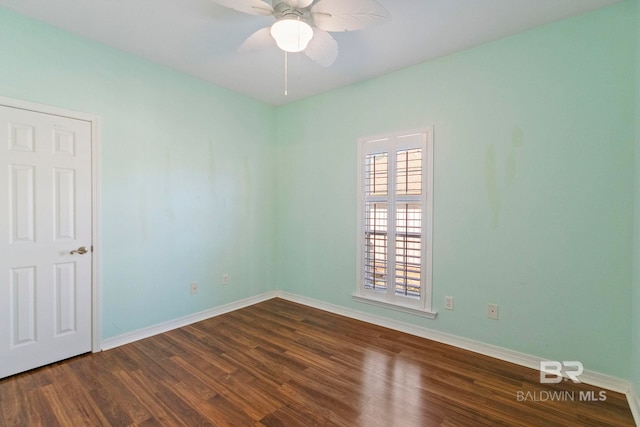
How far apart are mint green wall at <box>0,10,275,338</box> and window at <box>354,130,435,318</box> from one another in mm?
1524

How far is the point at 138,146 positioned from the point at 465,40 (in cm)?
312

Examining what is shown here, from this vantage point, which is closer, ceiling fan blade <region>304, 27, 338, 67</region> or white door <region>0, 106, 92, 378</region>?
ceiling fan blade <region>304, 27, 338, 67</region>

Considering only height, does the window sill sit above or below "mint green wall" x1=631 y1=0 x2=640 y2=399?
below

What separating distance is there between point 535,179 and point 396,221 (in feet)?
4.02

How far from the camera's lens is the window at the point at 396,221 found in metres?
2.89

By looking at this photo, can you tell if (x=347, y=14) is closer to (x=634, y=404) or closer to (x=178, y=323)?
(x=634, y=404)

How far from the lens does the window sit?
9.47 feet

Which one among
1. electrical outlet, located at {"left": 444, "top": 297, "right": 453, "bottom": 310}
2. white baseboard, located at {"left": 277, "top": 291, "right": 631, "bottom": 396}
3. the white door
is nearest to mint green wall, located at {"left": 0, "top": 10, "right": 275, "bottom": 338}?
the white door

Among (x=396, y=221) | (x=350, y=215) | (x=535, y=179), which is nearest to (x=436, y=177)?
(x=396, y=221)

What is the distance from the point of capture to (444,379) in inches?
86.2

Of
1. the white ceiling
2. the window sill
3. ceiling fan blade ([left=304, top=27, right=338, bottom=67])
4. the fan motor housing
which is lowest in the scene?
the window sill

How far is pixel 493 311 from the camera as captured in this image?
2.55 metres

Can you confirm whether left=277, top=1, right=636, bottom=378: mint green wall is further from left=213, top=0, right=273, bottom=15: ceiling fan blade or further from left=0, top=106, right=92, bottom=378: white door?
left=0, top=106, right=92, bottom=378: white door

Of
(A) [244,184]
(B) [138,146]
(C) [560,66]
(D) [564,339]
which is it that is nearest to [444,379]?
(D) [564,339]
